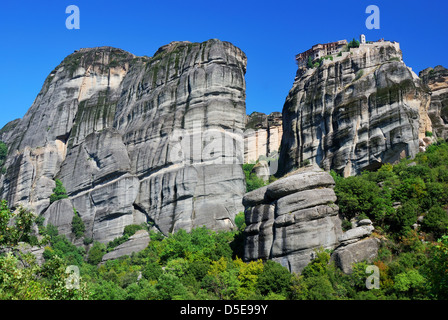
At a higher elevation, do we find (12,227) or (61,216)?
(61,216)

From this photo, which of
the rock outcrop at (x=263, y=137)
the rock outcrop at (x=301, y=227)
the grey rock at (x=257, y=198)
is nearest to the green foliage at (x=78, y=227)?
the grey rock at (x=257, y=198)

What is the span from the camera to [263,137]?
3474 inches

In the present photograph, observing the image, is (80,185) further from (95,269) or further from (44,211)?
(95,269)

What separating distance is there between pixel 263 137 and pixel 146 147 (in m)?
26.5

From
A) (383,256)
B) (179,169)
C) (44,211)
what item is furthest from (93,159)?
(383,256)

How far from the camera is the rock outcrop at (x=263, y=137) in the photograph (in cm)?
8662

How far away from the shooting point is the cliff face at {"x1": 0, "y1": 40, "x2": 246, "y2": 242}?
204 feet

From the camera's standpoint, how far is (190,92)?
68188 mm

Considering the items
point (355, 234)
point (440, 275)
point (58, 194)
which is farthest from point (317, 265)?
point (58, 194)

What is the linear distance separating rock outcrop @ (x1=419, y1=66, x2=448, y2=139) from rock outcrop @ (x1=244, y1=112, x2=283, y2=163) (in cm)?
2387

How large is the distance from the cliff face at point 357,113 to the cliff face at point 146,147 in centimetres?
747

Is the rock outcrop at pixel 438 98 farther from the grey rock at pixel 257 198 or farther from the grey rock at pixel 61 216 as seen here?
the grey rock at pixel 61 216

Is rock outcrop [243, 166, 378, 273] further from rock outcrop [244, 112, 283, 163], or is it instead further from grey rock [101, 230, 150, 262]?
A: rock outcrop [244, 112, 283, 163]

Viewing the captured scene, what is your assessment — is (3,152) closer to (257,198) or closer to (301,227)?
(257,198)
